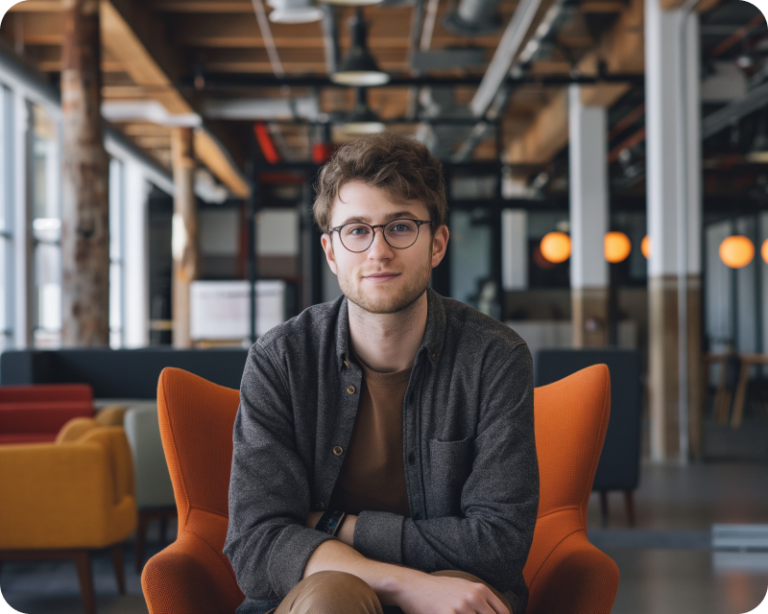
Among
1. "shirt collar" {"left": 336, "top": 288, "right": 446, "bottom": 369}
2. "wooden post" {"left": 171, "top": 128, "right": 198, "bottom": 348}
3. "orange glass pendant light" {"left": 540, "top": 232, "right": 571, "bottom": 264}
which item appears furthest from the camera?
"wooden post" {"left": 171, "top": 128, "right": 198, "bottom": 348}

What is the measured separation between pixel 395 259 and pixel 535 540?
84 centimetres

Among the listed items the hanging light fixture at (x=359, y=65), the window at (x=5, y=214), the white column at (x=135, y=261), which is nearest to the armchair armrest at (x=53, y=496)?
the hanging light fixture at (x=359, y=65)

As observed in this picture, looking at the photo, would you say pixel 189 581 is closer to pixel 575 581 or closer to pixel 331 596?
pixel 331 596

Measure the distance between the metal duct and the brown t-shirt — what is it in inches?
191

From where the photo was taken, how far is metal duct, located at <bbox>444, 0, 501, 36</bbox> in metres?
5.88

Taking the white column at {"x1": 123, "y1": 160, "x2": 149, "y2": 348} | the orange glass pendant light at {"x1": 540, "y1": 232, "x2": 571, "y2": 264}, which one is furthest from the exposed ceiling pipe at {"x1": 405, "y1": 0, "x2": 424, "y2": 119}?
the white column at {"x1": 123, "y1": 160, "x2": 149, "y2": 348}

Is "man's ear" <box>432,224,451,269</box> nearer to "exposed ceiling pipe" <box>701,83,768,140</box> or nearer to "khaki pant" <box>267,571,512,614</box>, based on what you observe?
"khaki pant" <box>267,571,512,614</box>

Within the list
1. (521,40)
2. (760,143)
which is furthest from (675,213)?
(760,143)

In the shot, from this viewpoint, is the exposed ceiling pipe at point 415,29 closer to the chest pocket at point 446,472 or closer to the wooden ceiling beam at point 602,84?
the wooden ceiling beam at point 602,84

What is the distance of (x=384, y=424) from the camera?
1716mm

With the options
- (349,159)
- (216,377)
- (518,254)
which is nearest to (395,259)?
(349,159)

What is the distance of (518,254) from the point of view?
49.0 ft

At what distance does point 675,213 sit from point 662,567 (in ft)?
11.0

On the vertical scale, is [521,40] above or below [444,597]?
above
